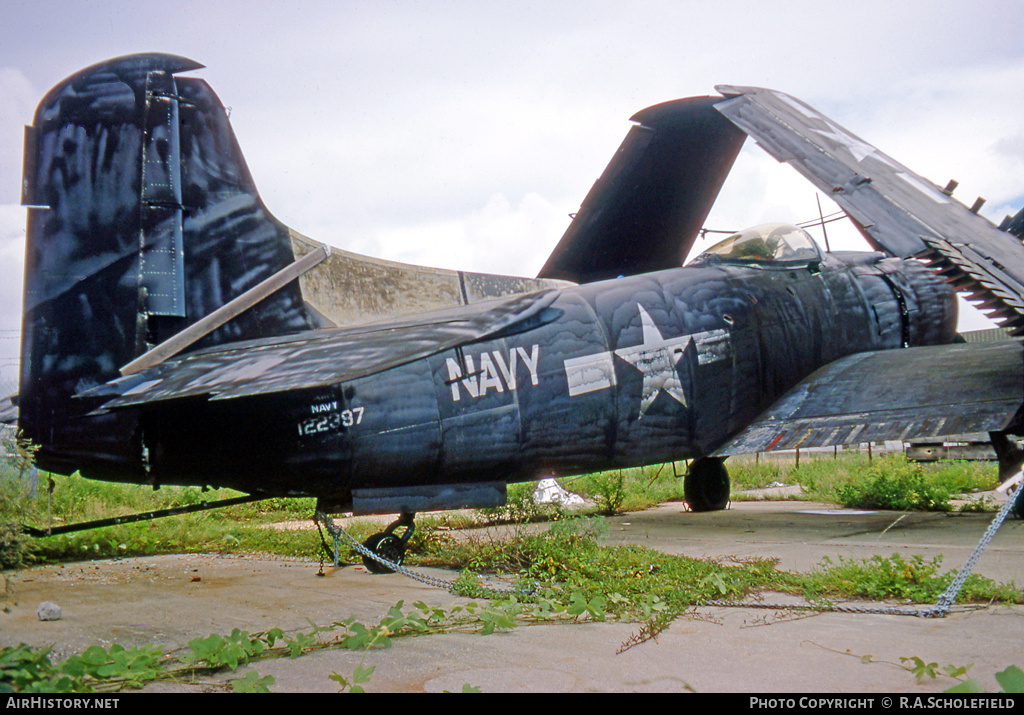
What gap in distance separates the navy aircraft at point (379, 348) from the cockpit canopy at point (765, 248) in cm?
4

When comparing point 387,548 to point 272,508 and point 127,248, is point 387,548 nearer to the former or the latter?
point 127,248

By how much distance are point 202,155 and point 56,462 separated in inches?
112

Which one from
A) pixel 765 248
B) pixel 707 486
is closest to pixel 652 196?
pixel 765 248

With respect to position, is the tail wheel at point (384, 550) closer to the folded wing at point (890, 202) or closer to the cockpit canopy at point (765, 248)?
the cockpit canopy at point (765, 248)

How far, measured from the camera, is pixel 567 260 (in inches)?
571

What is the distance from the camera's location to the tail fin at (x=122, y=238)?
18.3 feet

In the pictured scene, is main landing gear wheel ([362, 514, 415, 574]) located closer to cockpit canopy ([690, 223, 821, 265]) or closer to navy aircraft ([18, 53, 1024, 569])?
navy aircraft ([18, 53, 1024, 569])

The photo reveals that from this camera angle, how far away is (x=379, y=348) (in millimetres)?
5172

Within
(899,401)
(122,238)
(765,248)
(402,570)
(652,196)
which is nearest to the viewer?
(402,570)

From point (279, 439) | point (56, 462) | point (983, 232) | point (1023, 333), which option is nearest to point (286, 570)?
point (279, 439)

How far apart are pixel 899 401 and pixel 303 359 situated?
19.8 ft

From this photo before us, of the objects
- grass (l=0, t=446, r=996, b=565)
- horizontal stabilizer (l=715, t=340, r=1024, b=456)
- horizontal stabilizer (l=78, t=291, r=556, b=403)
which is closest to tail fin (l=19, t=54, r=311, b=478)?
horizontal stabilizer (l=78, t=291, r=556, b=403)

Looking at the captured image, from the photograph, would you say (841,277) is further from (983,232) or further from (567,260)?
(567,260)

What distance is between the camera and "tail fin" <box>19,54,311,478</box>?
18.3 feet
